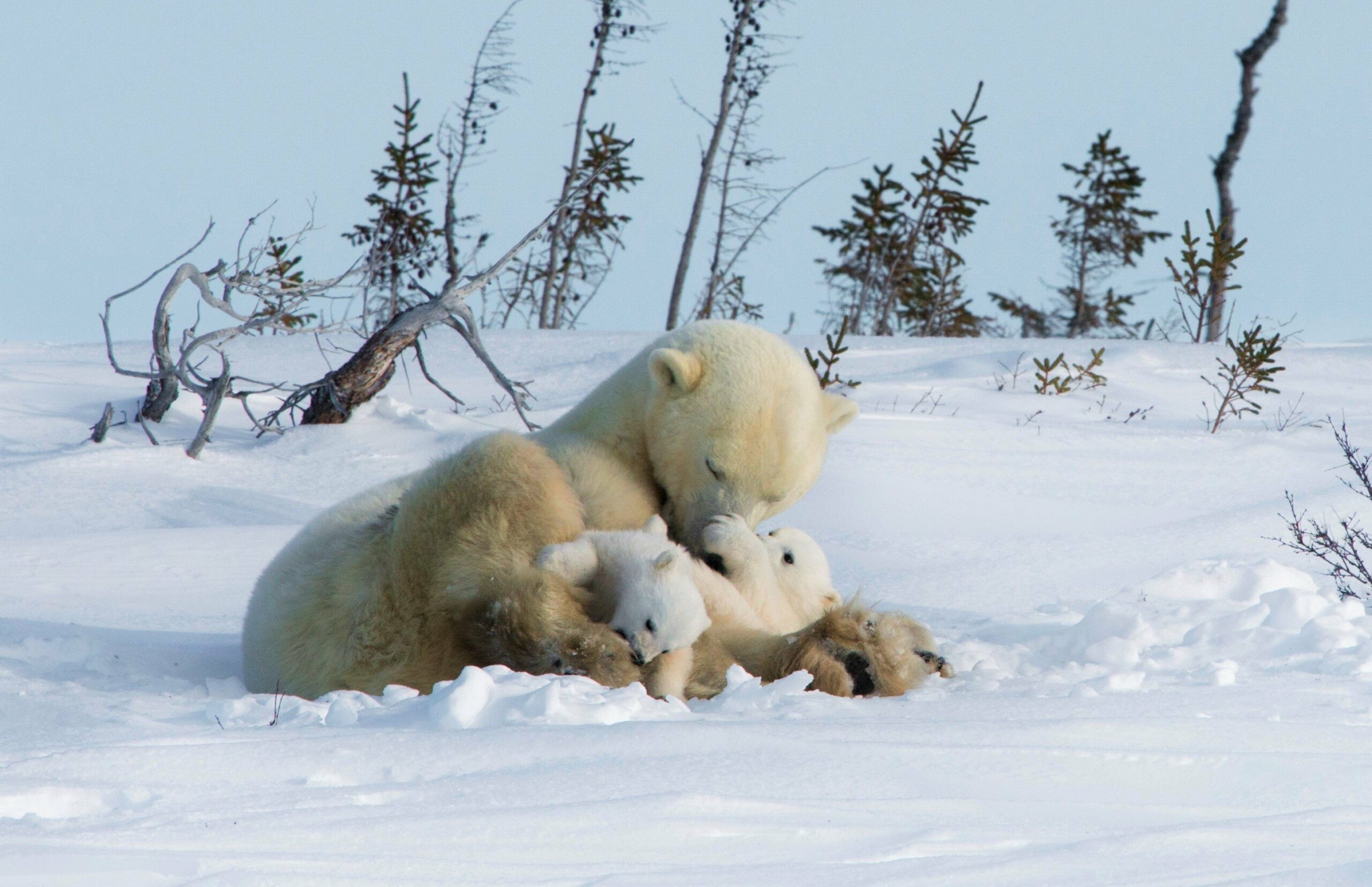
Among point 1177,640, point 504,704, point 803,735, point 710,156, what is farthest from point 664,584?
point 710,156

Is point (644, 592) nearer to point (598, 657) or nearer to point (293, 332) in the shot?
point (598, 657)

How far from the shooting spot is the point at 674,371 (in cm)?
334

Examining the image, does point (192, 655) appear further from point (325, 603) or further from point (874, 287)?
point (874, 287)

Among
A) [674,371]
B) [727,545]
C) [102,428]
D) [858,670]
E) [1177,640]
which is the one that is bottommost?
[102,428]

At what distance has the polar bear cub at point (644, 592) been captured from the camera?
2.82 meters

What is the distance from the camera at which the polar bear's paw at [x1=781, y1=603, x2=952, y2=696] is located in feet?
9.72

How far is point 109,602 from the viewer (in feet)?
15.3

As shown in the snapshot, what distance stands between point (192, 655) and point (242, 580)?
1.28 m

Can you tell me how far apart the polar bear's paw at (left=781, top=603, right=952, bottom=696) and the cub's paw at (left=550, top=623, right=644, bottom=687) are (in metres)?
0.41

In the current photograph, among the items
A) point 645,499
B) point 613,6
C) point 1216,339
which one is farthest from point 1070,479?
point 613,6

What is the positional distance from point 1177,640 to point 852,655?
4.57ft

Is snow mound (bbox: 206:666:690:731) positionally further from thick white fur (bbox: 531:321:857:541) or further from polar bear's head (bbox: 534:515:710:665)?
thick white fur (bbox: 531:321:857:541)

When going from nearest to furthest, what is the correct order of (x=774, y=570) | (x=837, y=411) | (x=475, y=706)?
1. (x=475, y=706)
2. (x=774, y=570)
3. (x=837, y=411)

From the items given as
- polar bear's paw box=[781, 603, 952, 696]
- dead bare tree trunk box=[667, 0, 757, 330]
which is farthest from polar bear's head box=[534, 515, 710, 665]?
dead bare tree trunk box=[667, 0, 757, 330]
